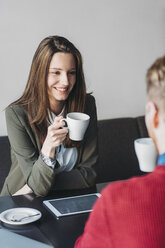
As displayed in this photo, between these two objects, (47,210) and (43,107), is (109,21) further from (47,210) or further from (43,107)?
(47,210)

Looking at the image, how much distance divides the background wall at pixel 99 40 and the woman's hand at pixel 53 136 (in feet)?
2.92

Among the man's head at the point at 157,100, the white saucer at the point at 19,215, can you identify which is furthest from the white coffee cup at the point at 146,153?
the man's head at the point at 157,100

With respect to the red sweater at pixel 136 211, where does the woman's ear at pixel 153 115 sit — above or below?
above

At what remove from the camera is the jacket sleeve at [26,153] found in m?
1.71

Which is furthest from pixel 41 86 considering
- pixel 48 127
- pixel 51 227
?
pixel 51 227

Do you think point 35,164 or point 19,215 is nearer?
point 19,215

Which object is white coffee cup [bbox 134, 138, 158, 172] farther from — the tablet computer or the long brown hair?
the long brown hair

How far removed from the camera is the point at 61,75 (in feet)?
6.13

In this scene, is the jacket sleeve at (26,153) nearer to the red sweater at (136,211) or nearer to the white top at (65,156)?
the white top at (65,156)

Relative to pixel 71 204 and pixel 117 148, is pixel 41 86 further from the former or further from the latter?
pixel 117 148

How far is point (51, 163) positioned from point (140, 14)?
1.61 meters

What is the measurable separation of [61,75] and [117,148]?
1014mm

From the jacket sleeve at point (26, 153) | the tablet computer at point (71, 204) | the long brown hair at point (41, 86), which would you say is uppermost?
the long brown hair at point (41, 86)

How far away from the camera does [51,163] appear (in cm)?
173
